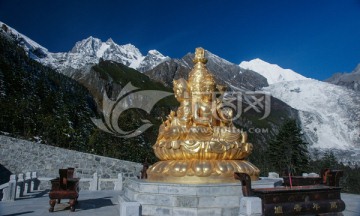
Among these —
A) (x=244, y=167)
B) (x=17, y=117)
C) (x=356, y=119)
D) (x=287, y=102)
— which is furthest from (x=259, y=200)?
(x=287, y=102)

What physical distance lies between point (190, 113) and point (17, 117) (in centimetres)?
1983

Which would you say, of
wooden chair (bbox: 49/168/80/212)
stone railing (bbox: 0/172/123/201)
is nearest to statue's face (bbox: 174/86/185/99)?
wooden chair (bbox: 49/168/80/212)

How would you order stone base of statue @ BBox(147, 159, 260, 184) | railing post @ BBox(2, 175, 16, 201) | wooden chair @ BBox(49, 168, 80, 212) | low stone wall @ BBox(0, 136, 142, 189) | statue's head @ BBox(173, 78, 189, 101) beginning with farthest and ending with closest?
Answer: low stone wall @ BBox(0, 136, 142, 189), railing post @ BBox(2, 175, 16, 201), statue's head @ BBox(173, 78, 189, 101), wooden chair @ BBox(49, 168, 80, 212), stone base of statue @ BBox(147, 159, 260, 184)

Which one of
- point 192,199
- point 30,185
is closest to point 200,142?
point 192,199

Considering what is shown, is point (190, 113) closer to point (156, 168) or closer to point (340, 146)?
point (156, 168)

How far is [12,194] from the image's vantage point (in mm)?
9570

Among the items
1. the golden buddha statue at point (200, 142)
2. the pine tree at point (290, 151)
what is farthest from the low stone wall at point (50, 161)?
the pine tree at point (290, 151)

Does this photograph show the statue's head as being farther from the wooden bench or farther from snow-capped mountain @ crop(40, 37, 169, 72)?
snow-capped mountain @ crop(40, 37, 169, 72)

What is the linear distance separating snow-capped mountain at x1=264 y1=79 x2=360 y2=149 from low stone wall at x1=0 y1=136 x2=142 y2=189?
63299 mm

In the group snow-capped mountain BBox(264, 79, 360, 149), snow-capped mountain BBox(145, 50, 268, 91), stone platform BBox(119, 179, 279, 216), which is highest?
snow-capped mountain BBox(145, 50, 268, 91)

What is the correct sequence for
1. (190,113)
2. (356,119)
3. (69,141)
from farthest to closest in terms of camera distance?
(356,119) < (69,141) < (190,113)

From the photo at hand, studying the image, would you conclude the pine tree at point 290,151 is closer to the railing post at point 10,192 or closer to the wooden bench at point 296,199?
the wooden bench at point 296,199

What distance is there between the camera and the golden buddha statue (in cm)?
725

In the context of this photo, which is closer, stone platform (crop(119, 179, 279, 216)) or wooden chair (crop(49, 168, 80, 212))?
stone platform (crop(119, 179, 279, 216))
